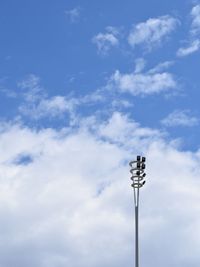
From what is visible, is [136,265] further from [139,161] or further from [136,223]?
[139,161]

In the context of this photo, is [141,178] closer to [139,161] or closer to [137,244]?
[139,161]

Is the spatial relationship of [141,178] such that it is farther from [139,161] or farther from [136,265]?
[136,265]

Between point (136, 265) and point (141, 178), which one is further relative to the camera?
point (141, 178)

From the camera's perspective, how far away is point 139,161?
66312 mm

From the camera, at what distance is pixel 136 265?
6216cm

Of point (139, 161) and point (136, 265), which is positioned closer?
point (136, 265)

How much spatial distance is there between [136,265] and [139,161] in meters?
8.62

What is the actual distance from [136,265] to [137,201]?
5.48 m

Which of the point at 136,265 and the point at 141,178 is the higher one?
the point at 141,178

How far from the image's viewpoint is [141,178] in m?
66.2

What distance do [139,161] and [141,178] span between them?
1.35 meters

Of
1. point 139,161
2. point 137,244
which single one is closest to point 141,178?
point 139,161

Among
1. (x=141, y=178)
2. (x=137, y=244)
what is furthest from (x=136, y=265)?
(x=141, y=178)

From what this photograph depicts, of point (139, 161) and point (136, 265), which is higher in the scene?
point (139, 161)
